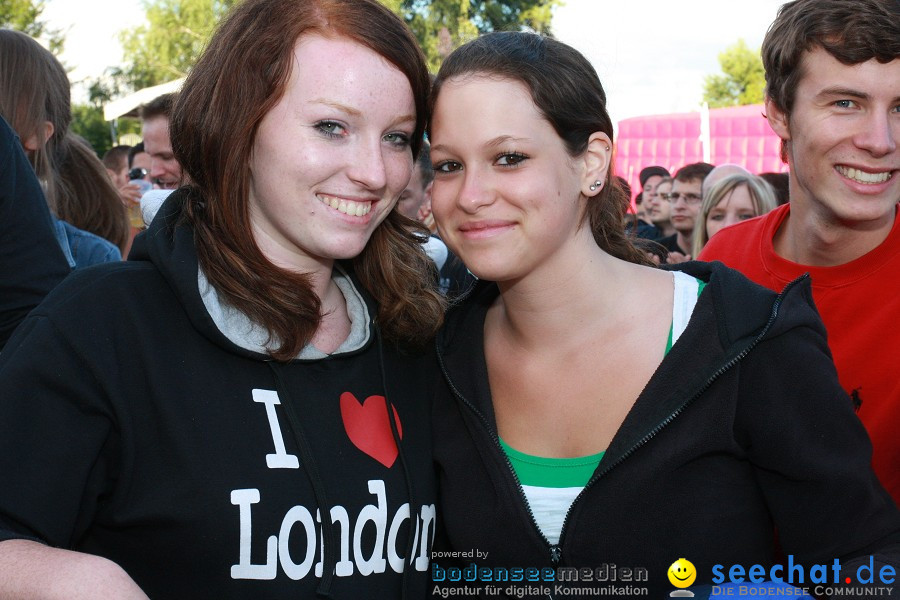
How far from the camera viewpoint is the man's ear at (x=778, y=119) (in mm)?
3088

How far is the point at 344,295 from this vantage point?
259 centimetres

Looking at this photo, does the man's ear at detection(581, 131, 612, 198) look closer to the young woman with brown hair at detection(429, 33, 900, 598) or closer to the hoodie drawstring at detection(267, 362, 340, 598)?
the young woman with brown hair at detection(429, 33, 900, 598)

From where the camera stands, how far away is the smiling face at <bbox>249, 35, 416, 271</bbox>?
7.07 ft

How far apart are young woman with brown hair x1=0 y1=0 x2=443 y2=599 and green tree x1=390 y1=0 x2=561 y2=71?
1085 inches

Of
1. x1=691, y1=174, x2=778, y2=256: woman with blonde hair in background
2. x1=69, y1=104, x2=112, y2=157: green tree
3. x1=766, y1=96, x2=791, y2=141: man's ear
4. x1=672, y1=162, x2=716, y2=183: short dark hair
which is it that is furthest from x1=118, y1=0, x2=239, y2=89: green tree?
x1=766, y1=96, x2=791, y2=141: man's ear

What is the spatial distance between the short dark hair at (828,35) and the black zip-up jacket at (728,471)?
3.24 feet

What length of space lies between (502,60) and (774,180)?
5345mm

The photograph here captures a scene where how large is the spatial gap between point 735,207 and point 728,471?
4.26 meters

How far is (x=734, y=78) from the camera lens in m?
57.5

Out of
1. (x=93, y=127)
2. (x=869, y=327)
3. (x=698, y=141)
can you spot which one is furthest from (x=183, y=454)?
(x=93, y=127)

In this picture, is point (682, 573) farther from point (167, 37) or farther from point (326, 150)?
point (167, 37)

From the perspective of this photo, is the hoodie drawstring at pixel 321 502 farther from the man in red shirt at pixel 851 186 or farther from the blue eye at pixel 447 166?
the man in red shirt at pixel 851 186

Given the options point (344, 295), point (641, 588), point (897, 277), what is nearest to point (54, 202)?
point (344, 295)

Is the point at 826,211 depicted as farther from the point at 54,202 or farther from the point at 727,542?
the point at 54,202
